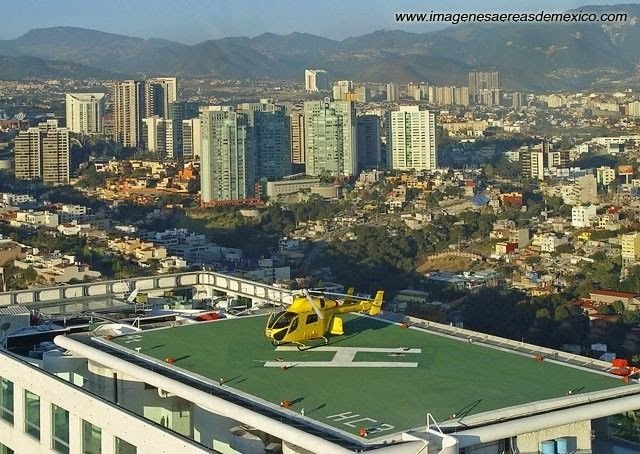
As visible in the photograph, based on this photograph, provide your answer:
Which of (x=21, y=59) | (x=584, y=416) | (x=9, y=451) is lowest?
(x=9, y=451)

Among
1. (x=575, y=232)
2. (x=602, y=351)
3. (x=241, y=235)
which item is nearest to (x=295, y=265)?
(x=241, y=235)

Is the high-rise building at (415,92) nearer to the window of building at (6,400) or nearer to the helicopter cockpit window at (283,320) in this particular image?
the helicopter cockpit window at (283,320)

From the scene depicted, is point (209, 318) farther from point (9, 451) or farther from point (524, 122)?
point (524, 122)

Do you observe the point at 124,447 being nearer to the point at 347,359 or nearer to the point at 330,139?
the point at 347,359

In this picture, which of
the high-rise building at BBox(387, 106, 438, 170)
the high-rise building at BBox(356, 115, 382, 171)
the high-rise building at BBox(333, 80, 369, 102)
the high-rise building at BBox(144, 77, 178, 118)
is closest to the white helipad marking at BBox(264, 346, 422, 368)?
the high-rise building at BBox(356, 115, 382, 171)

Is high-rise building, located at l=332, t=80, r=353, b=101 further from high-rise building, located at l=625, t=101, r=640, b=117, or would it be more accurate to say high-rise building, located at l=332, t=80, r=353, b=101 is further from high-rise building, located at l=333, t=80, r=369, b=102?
high-rise building, located at l=625, t=101, r=640, b=117

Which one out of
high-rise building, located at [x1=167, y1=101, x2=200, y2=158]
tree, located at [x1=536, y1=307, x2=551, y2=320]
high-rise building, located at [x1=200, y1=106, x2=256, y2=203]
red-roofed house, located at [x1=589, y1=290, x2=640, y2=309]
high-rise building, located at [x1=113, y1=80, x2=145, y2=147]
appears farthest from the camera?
high-rise building, located at [x1=113, y1=80, x2=145, y2=147]

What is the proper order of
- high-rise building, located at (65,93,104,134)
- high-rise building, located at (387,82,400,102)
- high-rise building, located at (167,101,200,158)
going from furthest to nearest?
high-rise building, located at (387,82,400,102) < high-rise building, located at (65,93,104,134) < high-rise building, located at (167,101,200,158)
